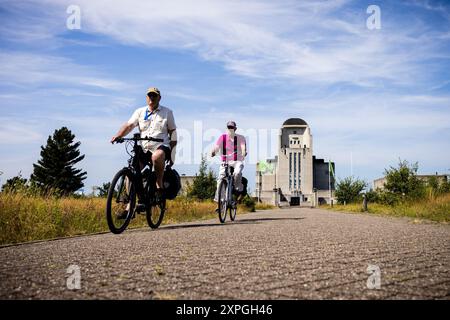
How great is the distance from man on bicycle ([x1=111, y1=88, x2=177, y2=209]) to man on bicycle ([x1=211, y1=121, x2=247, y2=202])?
303 centimetres

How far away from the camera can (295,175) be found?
124 meters

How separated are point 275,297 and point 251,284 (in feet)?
1.09

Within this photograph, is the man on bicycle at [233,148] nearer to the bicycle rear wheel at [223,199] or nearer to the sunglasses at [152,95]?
the bicycle rear wheel at [223,199]

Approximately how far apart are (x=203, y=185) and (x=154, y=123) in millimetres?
32171

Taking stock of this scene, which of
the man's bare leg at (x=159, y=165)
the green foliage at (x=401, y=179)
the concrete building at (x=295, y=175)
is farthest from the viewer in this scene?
the concrete building at (x=295, y=175)

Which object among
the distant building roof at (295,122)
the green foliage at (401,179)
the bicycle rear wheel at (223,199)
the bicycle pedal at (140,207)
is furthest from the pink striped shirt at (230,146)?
the distant building roof at (295,122)

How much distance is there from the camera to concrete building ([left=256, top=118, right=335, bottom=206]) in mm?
121562

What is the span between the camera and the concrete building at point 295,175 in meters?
122

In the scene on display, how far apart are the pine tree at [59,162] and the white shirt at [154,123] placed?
6498cm

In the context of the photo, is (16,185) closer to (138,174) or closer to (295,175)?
(138,174)

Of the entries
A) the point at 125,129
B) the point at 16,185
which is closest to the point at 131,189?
the point at 125,129
